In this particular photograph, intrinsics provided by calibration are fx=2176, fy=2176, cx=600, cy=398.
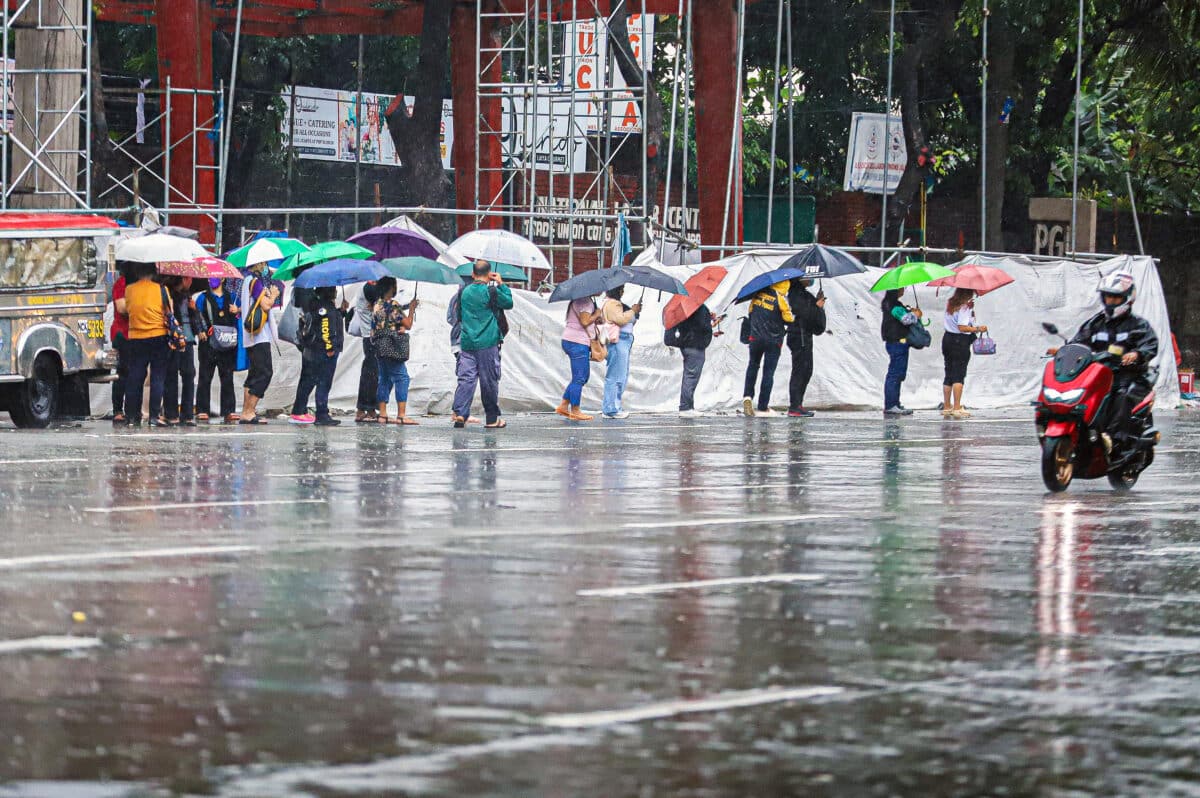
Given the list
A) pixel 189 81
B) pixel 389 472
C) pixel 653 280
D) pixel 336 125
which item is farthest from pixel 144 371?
pixel 336 125

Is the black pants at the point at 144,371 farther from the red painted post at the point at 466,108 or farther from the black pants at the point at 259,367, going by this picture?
the red painted post at the point at 466,108

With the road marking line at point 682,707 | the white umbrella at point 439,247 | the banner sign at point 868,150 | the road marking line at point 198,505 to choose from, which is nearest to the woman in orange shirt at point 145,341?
the white umbrella at point 439,247

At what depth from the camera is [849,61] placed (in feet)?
142

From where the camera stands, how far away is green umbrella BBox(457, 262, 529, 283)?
24.2m

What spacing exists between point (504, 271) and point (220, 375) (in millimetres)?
4230

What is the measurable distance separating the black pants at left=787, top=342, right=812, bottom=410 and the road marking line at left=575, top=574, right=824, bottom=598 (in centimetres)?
1696

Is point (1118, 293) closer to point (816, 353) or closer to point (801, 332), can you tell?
point (801, 332)

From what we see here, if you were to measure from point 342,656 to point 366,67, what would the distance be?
43.8 metres

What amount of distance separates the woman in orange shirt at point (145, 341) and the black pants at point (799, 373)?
Answer: 8.34 meters

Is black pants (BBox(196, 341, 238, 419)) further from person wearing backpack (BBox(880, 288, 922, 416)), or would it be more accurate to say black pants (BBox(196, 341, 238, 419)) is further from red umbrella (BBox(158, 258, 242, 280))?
person wearing backpack (BBox(880, 288, 922, 416))

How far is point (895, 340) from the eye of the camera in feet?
89.1

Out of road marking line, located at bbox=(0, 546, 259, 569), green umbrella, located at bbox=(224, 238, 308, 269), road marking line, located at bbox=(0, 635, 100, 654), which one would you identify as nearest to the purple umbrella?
green umbrella, located at bbox=(224, 238, 308, 269)

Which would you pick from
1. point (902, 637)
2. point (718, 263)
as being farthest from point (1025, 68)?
point (902, 637)

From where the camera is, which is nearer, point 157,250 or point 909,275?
point 157,250
